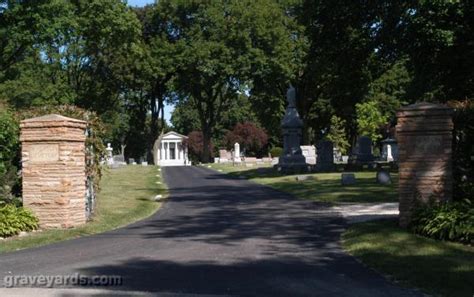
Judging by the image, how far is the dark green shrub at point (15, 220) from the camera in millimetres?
11776

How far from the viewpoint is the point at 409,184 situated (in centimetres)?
1151

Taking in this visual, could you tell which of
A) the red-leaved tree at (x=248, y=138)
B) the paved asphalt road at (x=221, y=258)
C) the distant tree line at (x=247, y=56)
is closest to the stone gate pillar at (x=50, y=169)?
the paved asphalt road at (x=221, y=258)

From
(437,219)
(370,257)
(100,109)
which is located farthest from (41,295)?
(100,109)

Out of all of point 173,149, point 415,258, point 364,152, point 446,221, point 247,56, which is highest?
point 247,56

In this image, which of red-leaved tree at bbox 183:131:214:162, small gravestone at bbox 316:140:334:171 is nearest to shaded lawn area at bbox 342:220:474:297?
small gravestone at bbox 316:140:334:171

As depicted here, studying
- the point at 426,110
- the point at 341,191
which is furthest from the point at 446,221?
the point at 341,191

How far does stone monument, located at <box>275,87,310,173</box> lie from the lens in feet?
115

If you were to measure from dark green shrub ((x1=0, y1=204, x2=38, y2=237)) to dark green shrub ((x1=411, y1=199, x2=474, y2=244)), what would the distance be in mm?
7364

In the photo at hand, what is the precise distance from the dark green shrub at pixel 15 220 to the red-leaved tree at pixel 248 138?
64536 millimetres

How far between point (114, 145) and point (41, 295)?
287ft

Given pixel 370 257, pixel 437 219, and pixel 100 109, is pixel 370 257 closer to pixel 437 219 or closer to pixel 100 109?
pixel 437 219

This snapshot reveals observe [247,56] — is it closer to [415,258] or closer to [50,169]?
[50,169]

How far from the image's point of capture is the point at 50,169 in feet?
41.9

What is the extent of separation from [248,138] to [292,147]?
133 feet
